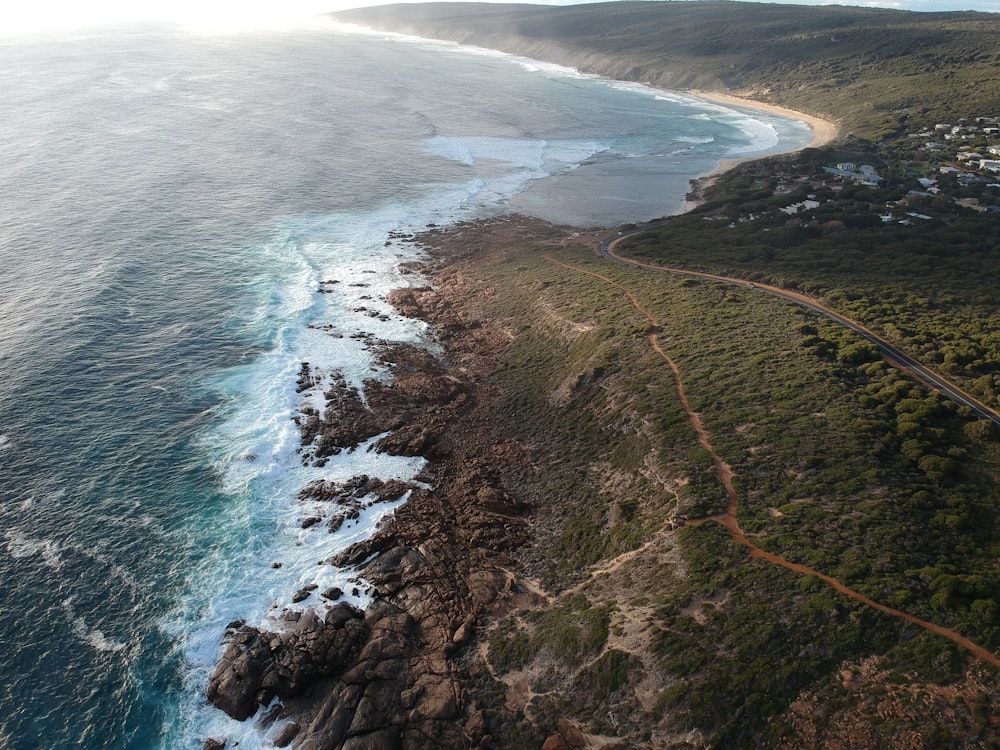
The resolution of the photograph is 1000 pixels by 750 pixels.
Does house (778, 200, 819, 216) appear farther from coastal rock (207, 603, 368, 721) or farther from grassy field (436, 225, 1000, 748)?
coastal rock (207, 603, 368, 721)

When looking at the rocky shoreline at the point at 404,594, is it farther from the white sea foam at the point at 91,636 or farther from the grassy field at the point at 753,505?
the white sea foam at the point at 91,636

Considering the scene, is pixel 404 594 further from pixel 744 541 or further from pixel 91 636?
pixel 744 541

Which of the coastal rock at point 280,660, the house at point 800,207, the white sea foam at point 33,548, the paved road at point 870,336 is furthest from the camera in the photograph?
the house at point 800,207

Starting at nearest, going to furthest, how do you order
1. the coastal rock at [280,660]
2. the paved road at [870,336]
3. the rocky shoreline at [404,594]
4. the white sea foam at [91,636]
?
the rocky shoreline at [404,594] → the coastal rock at [280,660] → the white sea foam at [91,636] → the paved road at [870,336]

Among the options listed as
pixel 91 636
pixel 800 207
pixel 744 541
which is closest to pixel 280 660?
pixel 91 636

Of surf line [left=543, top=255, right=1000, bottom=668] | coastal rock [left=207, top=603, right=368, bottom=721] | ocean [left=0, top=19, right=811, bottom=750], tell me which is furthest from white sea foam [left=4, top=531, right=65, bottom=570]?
surf line [left=543, top=255, right=1000, bottom=668]

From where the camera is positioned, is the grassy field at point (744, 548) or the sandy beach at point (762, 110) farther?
the sandy beach at point (762, 110)

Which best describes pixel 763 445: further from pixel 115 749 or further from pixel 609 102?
pixel 609 102

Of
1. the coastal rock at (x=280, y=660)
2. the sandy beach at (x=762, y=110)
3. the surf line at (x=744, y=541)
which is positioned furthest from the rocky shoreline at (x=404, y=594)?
the sandy beach at (x=762, y=110)
